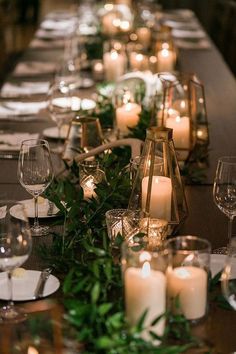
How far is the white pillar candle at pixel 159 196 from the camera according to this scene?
172 cm

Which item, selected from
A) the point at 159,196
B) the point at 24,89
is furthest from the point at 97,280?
the point at 24,89

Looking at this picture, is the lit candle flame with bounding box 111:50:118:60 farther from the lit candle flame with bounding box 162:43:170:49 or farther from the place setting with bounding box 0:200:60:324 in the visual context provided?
the place setting with bounding box 0:200:60:324

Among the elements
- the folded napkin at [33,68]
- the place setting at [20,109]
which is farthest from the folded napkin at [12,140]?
the folded napkin at [33,68]

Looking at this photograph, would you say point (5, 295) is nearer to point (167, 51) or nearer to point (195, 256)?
point (195, 256)

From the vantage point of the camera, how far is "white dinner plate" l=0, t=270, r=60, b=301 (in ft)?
4.76

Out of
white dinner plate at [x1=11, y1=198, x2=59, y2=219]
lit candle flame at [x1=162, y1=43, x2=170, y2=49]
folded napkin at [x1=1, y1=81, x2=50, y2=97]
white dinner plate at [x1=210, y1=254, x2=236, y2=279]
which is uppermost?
lit candle flame at [x1=162, y1=43, x2=170, y2=49]

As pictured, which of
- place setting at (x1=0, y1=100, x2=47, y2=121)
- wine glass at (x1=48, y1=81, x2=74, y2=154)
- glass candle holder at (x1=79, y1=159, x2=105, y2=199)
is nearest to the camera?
glass candle holder at (x1=79, y1=159, x2=105, y2=199)

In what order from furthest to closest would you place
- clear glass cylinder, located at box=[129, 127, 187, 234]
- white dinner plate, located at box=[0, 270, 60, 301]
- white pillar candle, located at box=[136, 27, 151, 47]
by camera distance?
white pillar candle, located at box=[136, 27, 151, 47], clear glass cylinder, located at box=[129, 127, 187, 234], white dinner plate, located at box=[0, 270, 60, 301]

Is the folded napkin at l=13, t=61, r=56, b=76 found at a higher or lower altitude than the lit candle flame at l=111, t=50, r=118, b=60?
lower

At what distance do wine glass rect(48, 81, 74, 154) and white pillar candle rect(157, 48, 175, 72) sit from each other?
107 centimetres

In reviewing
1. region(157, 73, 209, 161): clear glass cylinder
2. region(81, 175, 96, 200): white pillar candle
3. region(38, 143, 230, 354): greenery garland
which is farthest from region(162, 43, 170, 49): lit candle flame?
region(81, 175, 96, 200): white pillar candle

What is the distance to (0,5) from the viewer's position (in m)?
8.13

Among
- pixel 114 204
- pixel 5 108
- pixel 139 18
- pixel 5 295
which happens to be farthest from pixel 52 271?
pixel 139 18

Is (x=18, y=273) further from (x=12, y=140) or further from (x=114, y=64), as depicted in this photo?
(x=114, y=64)
